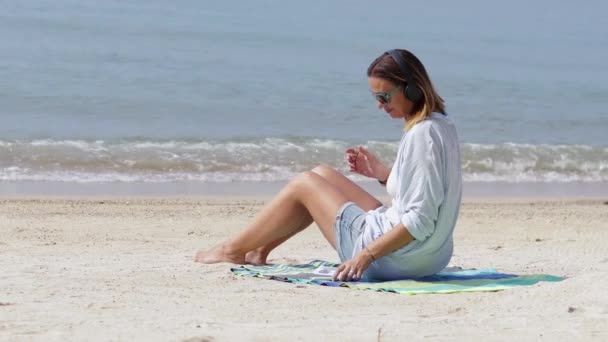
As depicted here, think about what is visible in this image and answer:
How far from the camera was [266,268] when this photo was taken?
5715 mm

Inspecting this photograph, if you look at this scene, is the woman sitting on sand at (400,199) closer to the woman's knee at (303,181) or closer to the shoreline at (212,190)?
the woman's knee at (303,181)

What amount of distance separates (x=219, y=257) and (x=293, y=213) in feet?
1.77

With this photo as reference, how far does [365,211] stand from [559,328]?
57.4 inches

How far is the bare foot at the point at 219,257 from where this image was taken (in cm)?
582

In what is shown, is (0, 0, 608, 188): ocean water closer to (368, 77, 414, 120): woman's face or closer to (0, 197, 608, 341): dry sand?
(0, 197, 608, 341): dry sand

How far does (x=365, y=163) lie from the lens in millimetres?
5609

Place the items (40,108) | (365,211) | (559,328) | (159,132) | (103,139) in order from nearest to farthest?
(559,328)
(365,211)
(103,139)
(159,132)
(40,108)

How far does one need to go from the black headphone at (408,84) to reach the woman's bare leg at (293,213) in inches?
27.6

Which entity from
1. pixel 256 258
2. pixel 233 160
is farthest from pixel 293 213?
pixel 233 160

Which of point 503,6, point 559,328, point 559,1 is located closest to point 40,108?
point 559,328

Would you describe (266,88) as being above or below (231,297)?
above

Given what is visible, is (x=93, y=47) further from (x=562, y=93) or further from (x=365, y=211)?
(x=365, y=211)

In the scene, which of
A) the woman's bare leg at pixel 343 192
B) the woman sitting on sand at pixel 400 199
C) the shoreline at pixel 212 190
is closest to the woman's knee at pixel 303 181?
the woman sitting on sand at pixel 400 199

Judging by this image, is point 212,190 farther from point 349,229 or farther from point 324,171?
point 349,229
